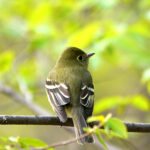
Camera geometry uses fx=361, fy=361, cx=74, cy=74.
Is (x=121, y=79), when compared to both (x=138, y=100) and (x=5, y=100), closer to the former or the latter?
(x=5, y=100)

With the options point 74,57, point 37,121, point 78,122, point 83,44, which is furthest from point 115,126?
point 74,57

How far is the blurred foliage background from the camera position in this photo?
5035mm

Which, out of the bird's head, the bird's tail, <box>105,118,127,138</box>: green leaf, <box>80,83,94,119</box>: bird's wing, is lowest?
the bird's tail

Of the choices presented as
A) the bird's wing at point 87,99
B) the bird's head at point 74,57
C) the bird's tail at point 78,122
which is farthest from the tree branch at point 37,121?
the bird's head at point 74,57

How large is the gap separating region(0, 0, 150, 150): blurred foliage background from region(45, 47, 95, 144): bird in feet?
1.03

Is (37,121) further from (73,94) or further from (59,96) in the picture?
(73,94)

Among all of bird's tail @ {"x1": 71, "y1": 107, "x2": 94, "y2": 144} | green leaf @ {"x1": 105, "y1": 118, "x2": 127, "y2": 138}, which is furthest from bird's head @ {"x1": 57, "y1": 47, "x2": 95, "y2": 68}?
green leaf @ {"x1": 105, "y1": 118, "x2": 127, "y2": 138}

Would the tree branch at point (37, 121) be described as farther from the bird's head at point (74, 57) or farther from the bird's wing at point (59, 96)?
the bird's head at point (74, 57)

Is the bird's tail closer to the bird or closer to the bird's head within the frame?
the bird

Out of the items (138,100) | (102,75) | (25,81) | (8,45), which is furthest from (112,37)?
(8,45)

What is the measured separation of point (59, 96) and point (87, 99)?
0.35m

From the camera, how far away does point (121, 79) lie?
10.4 metres

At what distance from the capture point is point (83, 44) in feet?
16.2

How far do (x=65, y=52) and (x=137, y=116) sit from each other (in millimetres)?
3959
